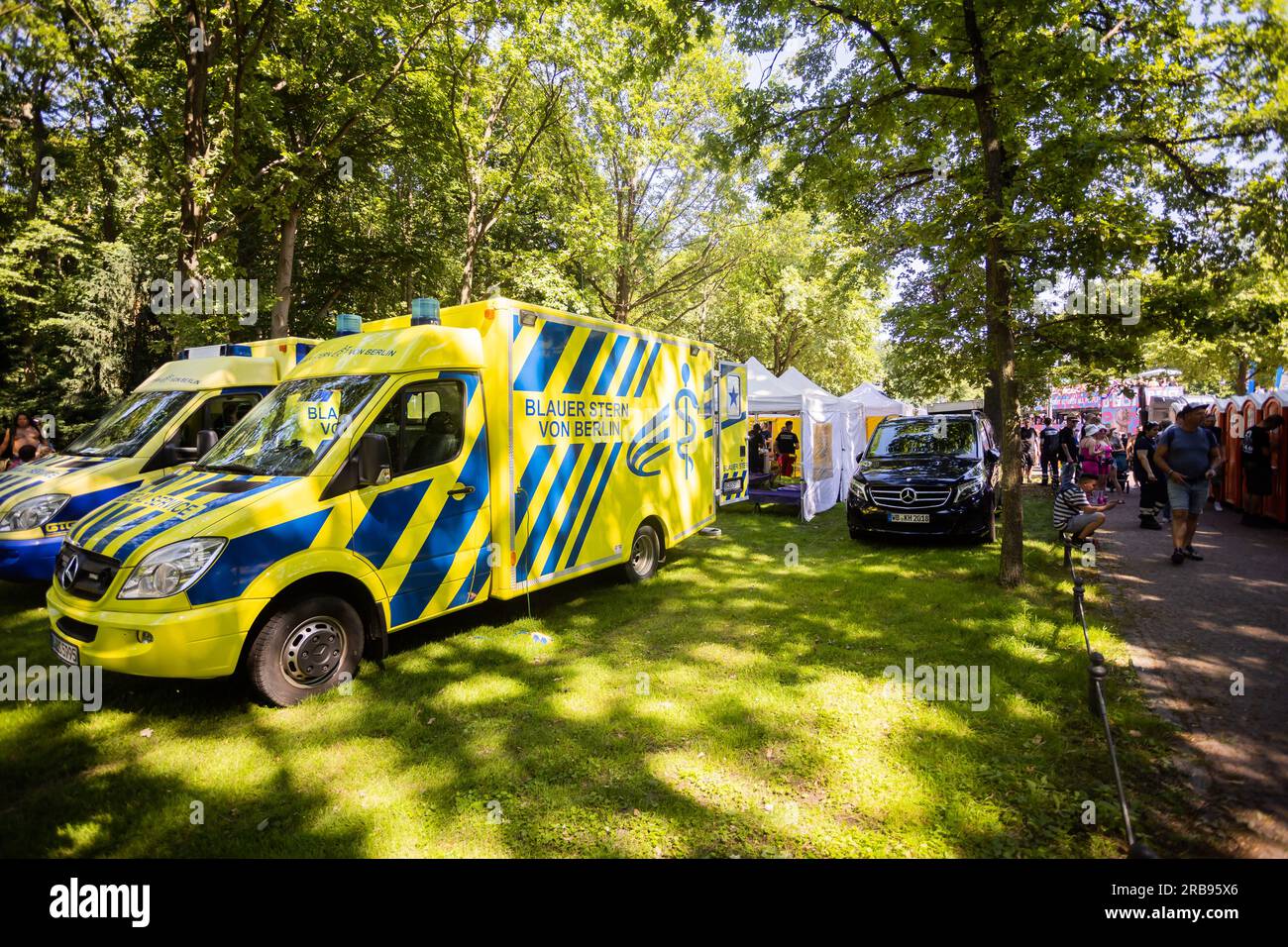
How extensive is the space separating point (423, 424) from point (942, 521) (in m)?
7.74

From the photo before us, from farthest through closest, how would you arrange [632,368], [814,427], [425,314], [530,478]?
[814,427] < [632,368] < [530,478] < [425,314]

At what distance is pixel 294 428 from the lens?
16.3 feet

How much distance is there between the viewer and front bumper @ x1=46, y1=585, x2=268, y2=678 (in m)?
3.85

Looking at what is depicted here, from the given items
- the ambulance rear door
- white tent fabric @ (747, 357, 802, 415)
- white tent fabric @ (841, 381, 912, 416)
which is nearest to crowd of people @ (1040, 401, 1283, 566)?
white tent fabric @ (841, 381, 912, 416)

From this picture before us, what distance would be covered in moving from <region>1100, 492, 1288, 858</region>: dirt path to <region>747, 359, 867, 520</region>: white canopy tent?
5.58 m

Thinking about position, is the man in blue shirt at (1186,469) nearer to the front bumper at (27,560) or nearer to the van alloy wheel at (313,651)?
the van alloy wheel at (313,651)

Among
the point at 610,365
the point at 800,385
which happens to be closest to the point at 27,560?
the point at 610,365

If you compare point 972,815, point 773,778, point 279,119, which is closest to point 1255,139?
point 972,815

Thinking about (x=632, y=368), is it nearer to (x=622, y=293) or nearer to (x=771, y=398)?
(x=771, y=398)

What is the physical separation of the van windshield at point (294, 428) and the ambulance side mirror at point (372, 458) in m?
0.32

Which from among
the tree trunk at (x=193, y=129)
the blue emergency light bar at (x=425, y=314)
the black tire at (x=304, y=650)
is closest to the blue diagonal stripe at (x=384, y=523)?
the black tire at (x=304, y=650)

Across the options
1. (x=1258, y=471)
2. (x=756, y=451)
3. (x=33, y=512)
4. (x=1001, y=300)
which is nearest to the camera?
(x=33, y=512)
